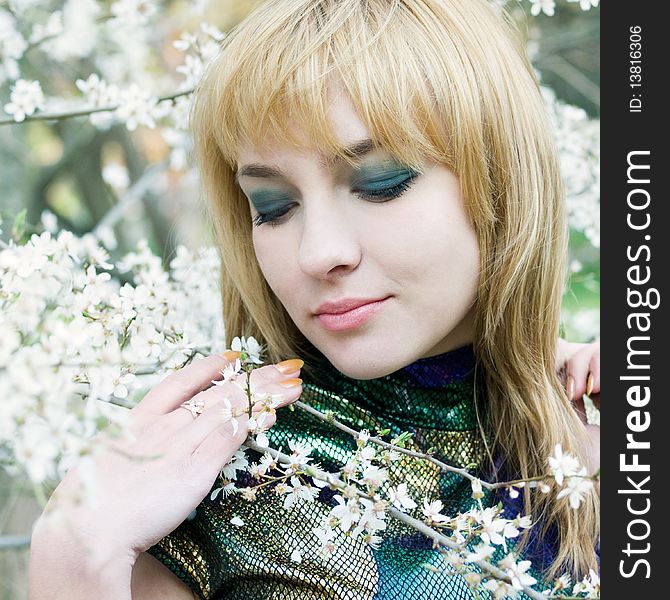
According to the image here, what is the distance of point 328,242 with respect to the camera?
1183 millimetres

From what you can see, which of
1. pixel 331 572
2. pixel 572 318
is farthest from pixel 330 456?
pixel 572 318

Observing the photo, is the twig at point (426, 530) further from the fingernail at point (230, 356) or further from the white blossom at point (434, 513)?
the fingernail at point (230, 356)

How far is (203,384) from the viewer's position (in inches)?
49.2

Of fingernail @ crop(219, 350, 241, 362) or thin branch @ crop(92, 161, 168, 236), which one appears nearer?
fingernail @ crop(219, 350, 241, 362)

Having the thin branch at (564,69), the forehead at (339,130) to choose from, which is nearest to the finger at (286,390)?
the forehead at (339,130)

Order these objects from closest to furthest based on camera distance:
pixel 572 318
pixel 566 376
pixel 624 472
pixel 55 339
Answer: pixel 55 339 → pixel 624 472 → pixel 566 376 → pixel 572 318

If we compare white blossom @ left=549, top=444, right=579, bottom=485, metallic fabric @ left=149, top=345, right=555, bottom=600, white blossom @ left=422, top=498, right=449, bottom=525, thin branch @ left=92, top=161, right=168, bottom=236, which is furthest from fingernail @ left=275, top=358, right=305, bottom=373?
thin branch @ left=92, top=161, right=168, bottom=236

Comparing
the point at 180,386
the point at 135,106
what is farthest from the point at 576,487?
the point at 135,106

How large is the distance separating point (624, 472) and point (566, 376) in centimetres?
37

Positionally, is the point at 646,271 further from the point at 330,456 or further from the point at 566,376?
the point at 330,456

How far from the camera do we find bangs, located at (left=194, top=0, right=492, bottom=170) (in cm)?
118

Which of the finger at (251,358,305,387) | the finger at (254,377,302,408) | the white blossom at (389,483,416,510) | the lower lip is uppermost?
the lower lip

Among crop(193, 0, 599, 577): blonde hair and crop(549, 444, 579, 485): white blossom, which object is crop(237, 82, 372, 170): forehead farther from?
crop(549, 444, 579, 485): white blossom

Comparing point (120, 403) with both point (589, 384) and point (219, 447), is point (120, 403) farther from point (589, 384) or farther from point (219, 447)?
point (589, 384)
